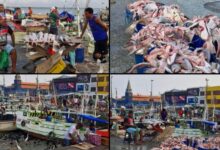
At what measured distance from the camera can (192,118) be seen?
3719 millimetres

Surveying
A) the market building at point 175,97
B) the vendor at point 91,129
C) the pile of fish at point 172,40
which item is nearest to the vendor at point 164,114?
the market building at point 175,97

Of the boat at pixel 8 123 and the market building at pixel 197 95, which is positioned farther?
the boat at pixel 8 123

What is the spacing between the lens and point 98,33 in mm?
3768

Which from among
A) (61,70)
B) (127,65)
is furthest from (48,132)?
(127,65)

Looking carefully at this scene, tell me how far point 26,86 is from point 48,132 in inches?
19.7

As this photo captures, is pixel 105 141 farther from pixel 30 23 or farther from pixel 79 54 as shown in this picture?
pixel 30 23

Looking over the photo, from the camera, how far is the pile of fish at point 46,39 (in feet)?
12.4

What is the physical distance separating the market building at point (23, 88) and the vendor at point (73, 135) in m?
0.44

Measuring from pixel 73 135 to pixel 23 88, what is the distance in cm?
67

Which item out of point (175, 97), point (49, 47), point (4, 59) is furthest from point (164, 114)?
point (4, 59)

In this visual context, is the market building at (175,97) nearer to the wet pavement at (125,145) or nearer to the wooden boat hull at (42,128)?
the wet pavement at (125,145)

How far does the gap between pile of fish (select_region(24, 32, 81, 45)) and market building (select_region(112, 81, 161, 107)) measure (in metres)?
0.68

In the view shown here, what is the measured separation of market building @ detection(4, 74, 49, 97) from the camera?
3.80 m

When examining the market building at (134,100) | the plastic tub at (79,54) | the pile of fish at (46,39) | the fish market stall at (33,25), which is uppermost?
the fish market stall at (33,25)
